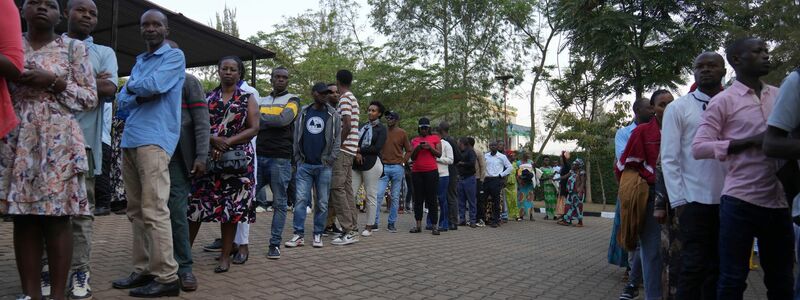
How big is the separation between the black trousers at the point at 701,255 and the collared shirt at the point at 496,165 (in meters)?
8.66

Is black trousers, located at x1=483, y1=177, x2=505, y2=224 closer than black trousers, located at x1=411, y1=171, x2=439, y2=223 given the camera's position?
No

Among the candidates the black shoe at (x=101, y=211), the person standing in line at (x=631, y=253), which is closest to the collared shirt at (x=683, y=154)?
the person standing in line at (x=631, y=253)

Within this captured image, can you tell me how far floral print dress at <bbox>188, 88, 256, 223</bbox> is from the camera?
4.49 meters

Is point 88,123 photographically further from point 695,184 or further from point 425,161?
point 425,161

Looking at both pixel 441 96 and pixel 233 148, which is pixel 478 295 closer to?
pixel 233 148

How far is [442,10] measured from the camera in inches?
1181

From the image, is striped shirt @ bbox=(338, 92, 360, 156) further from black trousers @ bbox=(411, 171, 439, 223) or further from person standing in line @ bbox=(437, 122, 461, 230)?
person standing in line @ bbox=(437, 122, 461, 230)

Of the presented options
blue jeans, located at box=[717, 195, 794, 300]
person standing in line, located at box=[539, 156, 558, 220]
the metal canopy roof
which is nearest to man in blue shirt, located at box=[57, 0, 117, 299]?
blue jeans, located at box=[717, 195, 794, 300]

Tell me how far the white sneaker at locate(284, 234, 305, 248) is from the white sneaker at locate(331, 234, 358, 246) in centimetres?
46

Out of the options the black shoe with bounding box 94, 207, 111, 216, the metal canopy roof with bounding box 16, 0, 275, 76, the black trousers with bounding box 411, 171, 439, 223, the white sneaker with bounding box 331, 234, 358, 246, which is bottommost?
the white sneaker with bounding box 331, 234, 358, 246

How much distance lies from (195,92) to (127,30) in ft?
25.3

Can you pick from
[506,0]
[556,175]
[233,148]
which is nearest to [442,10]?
[506,0]

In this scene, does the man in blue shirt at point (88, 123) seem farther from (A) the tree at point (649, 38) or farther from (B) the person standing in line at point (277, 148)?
(A) the tree at point (649, 38)

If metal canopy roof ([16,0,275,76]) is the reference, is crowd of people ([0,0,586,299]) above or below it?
below
